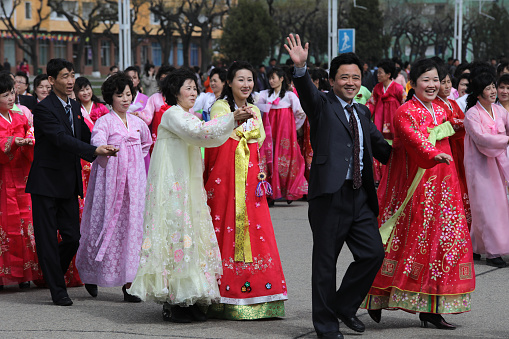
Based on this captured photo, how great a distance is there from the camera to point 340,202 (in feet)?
16.4

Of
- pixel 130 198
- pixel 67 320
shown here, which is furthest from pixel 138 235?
pixel 67 320

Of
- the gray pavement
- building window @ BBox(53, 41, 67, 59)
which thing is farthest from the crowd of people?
building window @ BBox(53, 41, 67, 59)

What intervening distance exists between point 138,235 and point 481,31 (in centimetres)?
4713

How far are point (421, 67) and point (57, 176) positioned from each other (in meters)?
2.82

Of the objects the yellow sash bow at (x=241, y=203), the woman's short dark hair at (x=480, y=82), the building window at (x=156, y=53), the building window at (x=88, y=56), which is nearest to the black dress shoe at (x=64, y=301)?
the yellow sash bow at (x=241, y=203)

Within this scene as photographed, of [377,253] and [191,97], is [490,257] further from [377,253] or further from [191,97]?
[191,97]

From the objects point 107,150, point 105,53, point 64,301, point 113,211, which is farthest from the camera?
point 105,53

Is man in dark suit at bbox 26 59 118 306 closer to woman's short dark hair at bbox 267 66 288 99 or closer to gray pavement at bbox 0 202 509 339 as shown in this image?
gray pavement at bbox 0 202 509 339

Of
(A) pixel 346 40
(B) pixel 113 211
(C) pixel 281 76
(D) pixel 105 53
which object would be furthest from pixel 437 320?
(D) pixel 105 53

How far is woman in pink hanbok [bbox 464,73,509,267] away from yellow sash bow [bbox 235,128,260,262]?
266 centimetres

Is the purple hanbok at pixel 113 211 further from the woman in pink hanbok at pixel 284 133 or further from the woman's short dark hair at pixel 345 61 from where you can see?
the woman in pink hanbok at pixel 284 133

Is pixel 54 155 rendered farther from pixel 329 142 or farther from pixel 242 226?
pixel 329 142

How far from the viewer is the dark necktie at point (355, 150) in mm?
4984

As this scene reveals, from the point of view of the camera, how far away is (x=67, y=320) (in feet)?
18.4
